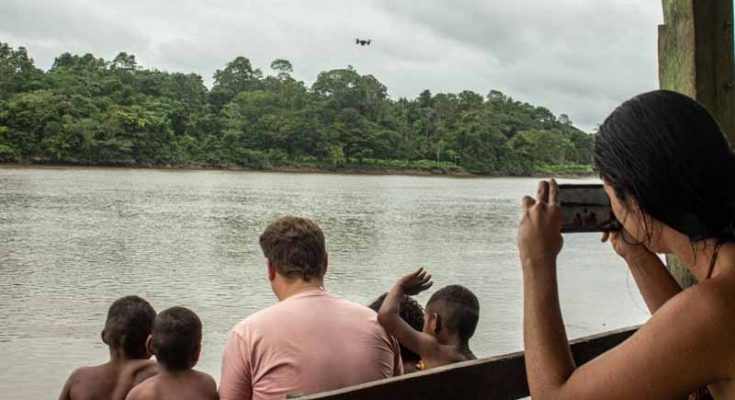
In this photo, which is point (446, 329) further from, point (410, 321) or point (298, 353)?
point (298, 353)

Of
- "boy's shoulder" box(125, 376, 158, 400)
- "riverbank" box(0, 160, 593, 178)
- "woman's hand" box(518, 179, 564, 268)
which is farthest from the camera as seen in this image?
"riverbank" box(0, 160, 593, 178)

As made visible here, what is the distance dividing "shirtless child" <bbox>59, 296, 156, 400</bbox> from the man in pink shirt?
1016 mm

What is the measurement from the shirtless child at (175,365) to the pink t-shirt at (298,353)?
47 centimetres

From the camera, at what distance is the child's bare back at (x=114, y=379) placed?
3275mm

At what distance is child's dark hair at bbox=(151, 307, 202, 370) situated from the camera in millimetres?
2809

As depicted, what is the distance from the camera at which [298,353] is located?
226 cm

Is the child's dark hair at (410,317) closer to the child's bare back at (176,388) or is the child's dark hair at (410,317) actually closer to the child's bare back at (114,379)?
the child's bare back at (176,388)

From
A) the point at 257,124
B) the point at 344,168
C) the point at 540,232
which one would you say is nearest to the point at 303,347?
the point at 540,232

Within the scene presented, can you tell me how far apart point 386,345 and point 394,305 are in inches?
6.2

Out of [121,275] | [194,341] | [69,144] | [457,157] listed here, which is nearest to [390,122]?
[457,157]

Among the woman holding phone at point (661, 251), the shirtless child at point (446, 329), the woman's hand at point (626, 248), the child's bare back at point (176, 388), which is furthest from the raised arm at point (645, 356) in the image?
the child's bare back at point (176, 388)

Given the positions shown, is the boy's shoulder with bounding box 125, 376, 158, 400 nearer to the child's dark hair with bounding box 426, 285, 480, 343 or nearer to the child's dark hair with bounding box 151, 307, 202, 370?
the child's dark hair with bounding box 151, 307, 202, 370

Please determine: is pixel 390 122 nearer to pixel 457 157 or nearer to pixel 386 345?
pixel 457 157

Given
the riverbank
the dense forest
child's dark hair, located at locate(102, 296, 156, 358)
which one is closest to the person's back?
child's dark hair, located at locate(102, 296, 156, 358)
